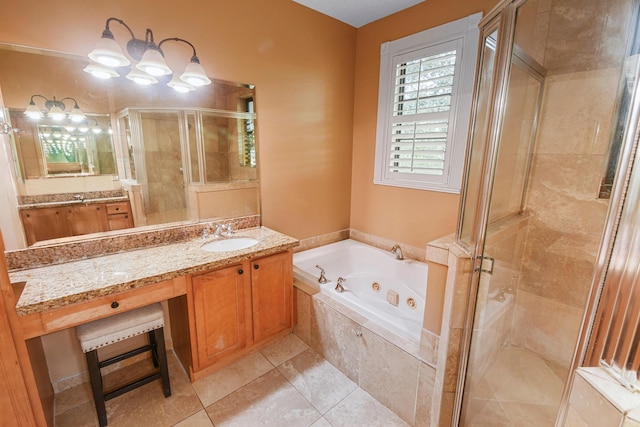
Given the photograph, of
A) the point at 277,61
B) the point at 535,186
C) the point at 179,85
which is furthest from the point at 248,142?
the point at 535,186

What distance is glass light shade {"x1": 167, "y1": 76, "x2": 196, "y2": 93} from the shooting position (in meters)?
1.80

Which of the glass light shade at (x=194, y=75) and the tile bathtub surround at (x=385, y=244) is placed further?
the tile bathtub surround at (x=385, y=244)

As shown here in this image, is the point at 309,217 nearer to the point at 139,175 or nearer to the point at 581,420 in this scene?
the point at 139,175

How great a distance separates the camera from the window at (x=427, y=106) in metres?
2.05

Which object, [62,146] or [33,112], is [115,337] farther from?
[33,112]

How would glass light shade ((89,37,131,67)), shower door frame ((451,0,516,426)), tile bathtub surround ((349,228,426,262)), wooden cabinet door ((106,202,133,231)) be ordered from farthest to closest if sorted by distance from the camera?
tile bathtub surround ((349,228,426,262))
wooden cabinet door ((106,202,133,231))
glass light shade ((89,37,131,67))
shower door frame ((451,0,516,426))

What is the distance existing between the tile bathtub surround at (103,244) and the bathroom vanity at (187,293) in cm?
4

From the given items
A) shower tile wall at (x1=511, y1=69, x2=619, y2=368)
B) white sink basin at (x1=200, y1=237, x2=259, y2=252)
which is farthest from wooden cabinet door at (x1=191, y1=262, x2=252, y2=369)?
shower tile wall at (x1=511, y1=69, x2=619, y2=368)

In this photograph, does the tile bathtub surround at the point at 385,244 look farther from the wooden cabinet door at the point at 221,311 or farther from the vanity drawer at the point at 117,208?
the vanity drawer at the point at 117,208

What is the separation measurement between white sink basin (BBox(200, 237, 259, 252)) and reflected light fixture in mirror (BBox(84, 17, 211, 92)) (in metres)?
1.08

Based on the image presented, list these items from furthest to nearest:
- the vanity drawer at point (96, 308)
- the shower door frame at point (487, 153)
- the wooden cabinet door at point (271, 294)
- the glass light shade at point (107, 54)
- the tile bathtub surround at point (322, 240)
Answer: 1. the tile bathtub surround at point (322, 240)
2. the wooden cabinet door at point (271, 294)
3. the glass light shade at point (107, 54)
4. the shower door frame at point (487, 153)
5. the vanity drawer at point (96, 308)

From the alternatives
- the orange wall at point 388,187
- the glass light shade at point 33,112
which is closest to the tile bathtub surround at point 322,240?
the orange wall at point 388,187

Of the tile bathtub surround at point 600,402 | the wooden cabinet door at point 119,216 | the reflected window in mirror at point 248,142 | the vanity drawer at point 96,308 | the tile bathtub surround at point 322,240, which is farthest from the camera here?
the tile bathtub surround at point 322,240

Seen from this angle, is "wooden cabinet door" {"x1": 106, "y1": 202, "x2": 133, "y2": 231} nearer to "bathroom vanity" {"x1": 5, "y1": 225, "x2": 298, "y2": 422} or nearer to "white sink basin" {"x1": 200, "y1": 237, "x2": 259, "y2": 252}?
"bathroom vanity" {"x1": 5, "y1": 225, "x2": 298, "y2": 422}
